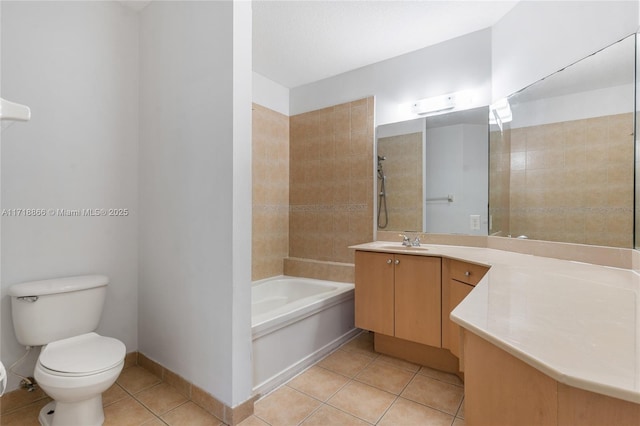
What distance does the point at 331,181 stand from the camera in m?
3.13

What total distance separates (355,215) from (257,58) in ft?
5.78

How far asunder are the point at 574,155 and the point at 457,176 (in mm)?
861

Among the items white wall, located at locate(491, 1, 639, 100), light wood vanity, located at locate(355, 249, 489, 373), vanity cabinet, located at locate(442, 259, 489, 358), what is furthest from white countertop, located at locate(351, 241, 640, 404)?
white wall, located at locate(491, 1, 639, 100)

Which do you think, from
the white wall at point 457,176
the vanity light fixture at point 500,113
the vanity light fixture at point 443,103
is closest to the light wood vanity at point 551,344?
the white wall at point 457,176

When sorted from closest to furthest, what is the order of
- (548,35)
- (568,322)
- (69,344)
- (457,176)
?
1. (568,322)
2. (69,344)
3. (548,35)
4. (457,176)

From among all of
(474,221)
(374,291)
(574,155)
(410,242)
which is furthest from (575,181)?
(374,291)

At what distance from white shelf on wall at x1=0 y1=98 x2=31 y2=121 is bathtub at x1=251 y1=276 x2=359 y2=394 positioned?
1416mm

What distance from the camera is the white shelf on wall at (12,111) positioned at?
42.1 inches

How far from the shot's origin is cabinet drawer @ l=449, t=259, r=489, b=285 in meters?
1.73

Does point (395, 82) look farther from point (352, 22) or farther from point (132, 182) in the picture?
point (132, 182)

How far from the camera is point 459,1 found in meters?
2.05

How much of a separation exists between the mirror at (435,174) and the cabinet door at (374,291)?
61 centimetres

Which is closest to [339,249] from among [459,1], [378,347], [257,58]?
[378,347]

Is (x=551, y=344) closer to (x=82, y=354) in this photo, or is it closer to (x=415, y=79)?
(x=82, y=354)
